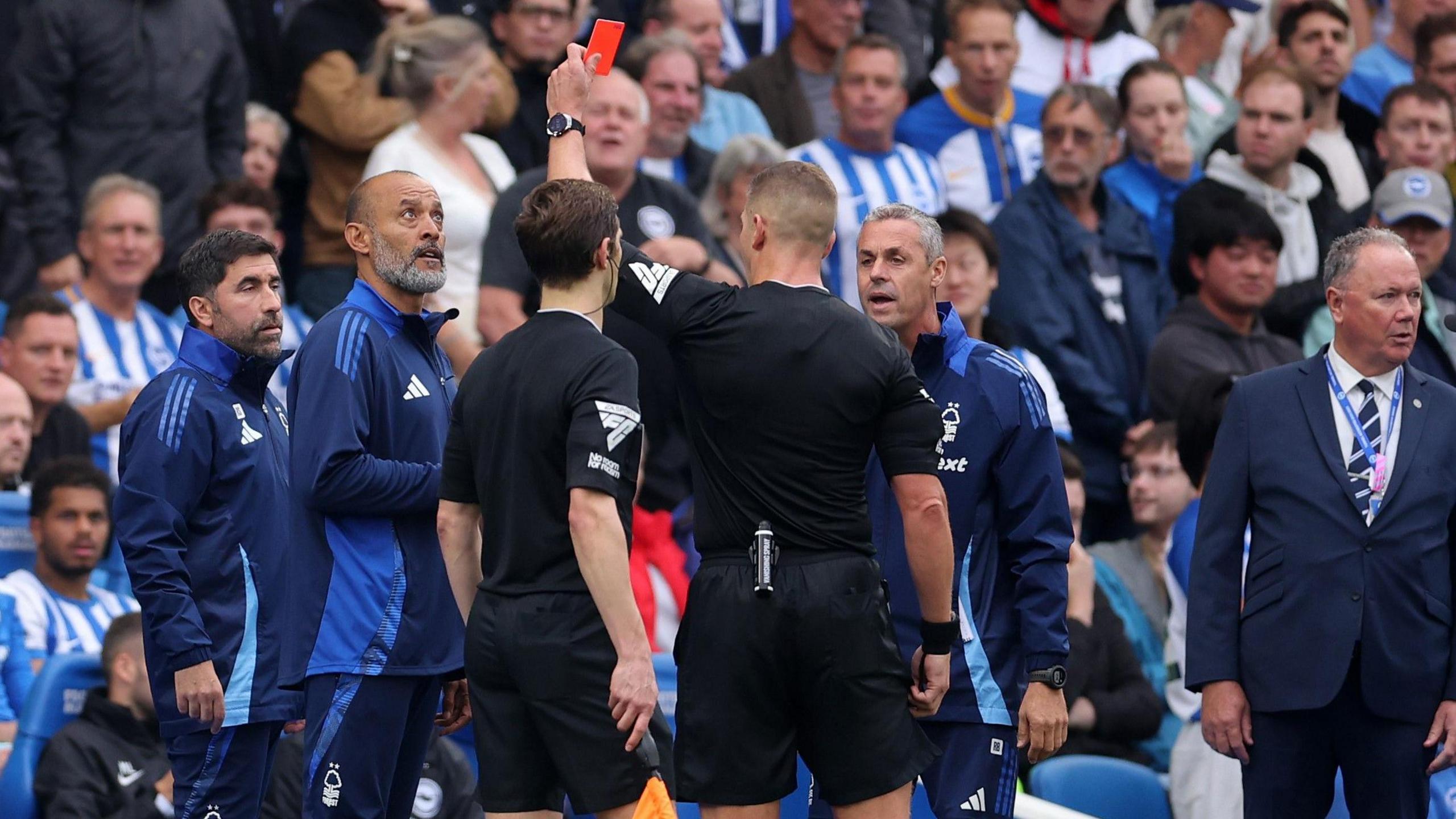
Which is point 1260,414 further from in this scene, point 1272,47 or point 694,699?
point 1272,47

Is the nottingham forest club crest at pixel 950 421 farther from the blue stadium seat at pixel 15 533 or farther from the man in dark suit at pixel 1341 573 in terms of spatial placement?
the blue stadium seat at pixel 15 533

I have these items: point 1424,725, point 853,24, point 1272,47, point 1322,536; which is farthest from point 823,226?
point 1272,47

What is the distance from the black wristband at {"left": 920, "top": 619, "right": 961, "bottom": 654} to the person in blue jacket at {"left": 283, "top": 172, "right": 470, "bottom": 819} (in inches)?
55.1

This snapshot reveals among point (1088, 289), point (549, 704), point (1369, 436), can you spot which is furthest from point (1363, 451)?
point (1088, 289)

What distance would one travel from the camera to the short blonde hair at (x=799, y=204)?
5.60m

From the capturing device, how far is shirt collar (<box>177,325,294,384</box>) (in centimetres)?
668

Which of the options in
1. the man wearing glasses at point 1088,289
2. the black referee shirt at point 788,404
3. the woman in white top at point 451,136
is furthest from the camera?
the man wearing glasses at point 1088,289

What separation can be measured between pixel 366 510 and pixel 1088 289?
19.2 ft

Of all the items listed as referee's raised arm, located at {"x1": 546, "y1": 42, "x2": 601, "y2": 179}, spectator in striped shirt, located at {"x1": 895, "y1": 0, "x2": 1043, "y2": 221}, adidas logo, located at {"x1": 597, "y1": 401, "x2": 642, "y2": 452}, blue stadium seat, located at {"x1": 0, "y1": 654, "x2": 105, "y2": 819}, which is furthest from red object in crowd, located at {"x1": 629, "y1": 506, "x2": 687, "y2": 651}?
adidas logo, located at {"x1": 597, "y1": 401, "x2": 642, "y2": 452}

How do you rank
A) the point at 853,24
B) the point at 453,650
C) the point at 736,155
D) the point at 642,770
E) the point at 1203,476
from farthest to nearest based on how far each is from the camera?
1. the point at 853,24
2. the point at 736,155
3. the point at 1203,476
4. the point at 453,650
5. the point at 642,770

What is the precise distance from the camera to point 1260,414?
265 inches

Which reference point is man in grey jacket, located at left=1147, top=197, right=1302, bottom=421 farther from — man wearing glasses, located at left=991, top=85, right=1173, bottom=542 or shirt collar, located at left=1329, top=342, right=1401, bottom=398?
shirt collar, located at left=1329, top=342, right=1401, bottom=398

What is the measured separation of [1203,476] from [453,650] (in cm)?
362

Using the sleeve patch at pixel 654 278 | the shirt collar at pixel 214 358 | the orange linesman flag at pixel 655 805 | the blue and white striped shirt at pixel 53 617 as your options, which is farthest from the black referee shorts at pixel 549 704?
the blue and white striped shirt at pixel 53 617
